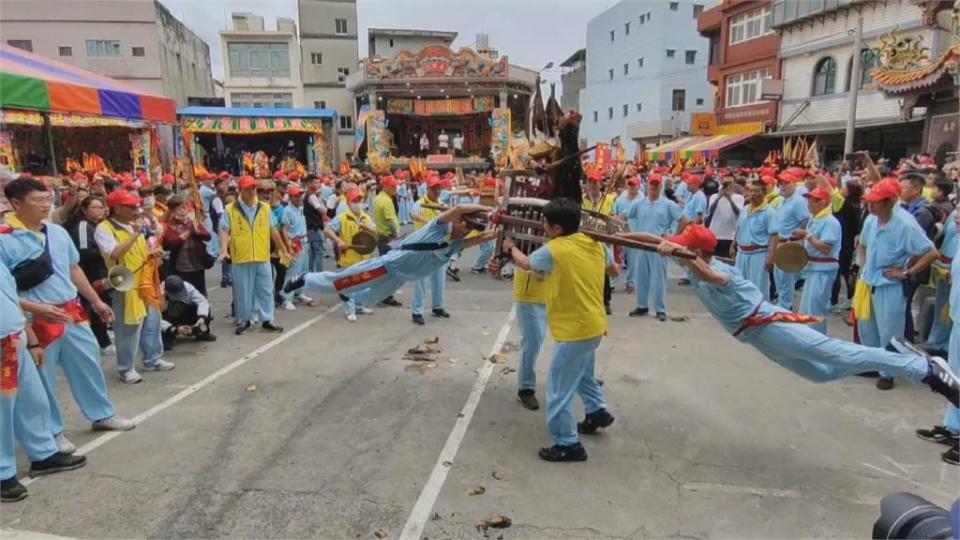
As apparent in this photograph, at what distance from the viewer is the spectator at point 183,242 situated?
6770mm

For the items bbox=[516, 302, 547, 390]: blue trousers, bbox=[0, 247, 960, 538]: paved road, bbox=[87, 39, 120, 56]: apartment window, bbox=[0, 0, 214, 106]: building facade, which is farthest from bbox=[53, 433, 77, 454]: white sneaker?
bbox=[87, 39, 120, 56]: apartment window

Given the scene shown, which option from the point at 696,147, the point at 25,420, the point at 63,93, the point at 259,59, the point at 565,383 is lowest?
the point at 25,420

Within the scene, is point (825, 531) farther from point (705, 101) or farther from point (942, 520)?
point (705, 101)

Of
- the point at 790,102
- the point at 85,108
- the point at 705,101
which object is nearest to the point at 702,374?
the point at 85,108

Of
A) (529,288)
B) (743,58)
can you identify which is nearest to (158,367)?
(529,288)

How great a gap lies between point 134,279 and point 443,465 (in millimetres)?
3430

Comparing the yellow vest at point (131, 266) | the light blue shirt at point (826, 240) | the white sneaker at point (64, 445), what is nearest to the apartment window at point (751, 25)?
the light blue shirt at point (826, 240)

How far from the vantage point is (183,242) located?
269 inches

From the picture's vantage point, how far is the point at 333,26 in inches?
1527

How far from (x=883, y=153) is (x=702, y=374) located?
19306mm

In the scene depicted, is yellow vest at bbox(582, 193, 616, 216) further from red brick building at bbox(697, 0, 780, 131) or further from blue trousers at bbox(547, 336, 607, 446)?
red brick building at bbox(697, 0, 780, 131)

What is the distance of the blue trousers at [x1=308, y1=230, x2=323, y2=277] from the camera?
9609 millimetres

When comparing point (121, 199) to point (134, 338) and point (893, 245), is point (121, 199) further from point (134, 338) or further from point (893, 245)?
point (893, 245)

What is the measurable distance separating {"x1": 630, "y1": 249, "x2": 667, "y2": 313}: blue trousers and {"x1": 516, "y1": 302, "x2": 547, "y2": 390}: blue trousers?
346cm
